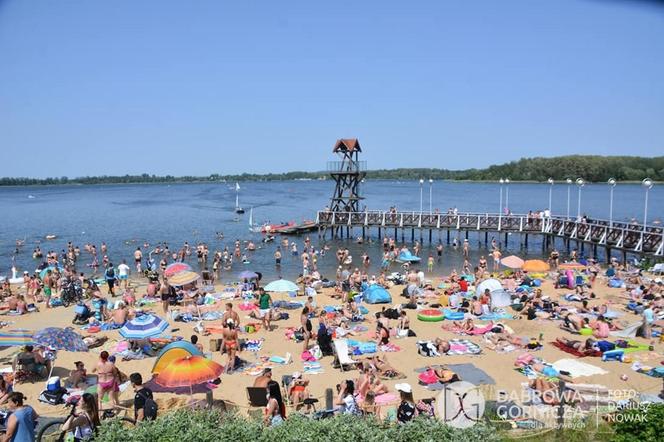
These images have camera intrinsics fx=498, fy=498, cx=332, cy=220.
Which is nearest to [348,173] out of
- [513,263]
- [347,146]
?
[347,146]

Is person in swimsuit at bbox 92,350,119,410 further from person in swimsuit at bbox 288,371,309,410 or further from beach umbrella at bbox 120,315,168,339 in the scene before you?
person in swimsuit at bbox 288,371,309,410

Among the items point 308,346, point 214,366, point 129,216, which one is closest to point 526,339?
point 308,346

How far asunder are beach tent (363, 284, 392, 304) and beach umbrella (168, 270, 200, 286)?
6551mm

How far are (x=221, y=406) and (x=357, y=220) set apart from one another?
33610 millimetres

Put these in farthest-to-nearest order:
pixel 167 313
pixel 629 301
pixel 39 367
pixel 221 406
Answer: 1. pixel 629 301
2. pixel 167 313
3. pixel 39 367
4. pixel 221 406

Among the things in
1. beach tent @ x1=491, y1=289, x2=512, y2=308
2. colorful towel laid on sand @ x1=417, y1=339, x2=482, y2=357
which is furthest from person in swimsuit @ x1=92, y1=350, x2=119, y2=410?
beach tent @ x1=491, y1=289, x2=512, y2=308

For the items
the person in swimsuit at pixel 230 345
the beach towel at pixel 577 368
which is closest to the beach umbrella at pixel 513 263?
the beach towel at pixel 577 368

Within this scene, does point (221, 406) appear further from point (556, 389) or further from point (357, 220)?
point (357, 220)

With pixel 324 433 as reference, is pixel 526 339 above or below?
below

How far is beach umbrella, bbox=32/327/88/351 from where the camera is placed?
36.4ft

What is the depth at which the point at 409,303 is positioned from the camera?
18.0m

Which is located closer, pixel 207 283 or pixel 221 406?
pixel 221 406

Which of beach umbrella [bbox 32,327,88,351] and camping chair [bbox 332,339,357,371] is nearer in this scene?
beach umbrella [bbox 32,327,88,351]
